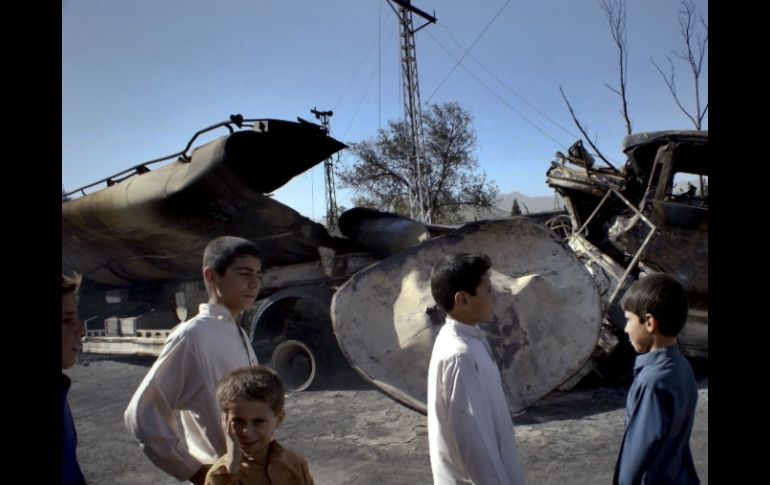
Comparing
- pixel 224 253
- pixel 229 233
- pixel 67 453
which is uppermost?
pixel 229 233

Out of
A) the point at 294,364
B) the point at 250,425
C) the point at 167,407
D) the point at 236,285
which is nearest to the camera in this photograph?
the point at 250,425

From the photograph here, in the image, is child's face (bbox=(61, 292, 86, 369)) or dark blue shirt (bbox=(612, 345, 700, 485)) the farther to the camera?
dark blue shirt (bbox=(612, 345, 700, 485))

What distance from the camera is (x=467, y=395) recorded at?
1752 millimetres

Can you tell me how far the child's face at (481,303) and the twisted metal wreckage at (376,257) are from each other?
2.50 metres

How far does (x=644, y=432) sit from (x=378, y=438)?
3.14 m

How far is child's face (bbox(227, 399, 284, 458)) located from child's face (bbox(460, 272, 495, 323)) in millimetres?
786

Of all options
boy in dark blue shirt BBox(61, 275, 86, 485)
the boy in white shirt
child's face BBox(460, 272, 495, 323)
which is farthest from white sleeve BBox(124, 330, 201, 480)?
child's face BBox(460, 272, 495, 323)

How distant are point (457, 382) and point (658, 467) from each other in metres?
0.68

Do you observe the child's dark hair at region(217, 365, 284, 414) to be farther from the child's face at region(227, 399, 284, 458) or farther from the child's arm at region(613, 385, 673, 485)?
the child's arm at region(613, 385, 673, 485)

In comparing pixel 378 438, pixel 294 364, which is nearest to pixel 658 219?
pixel 378 438

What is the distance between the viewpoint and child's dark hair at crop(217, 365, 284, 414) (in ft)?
5.55

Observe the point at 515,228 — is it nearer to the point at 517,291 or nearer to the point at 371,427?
the point at 517,291

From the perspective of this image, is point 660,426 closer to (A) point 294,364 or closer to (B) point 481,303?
(B) point 481,303
